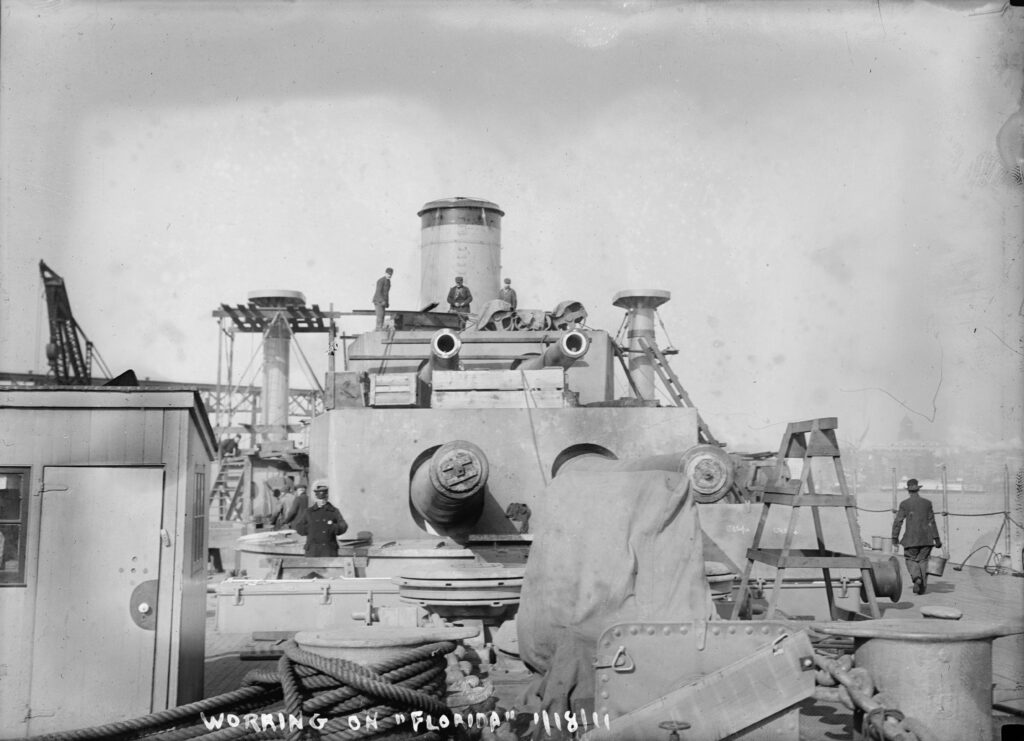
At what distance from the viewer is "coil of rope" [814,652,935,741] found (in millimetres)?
4383

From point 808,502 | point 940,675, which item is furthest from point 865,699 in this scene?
point 808,502

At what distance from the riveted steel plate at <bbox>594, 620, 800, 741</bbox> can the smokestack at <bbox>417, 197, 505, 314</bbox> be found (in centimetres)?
1031

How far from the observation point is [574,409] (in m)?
11.0

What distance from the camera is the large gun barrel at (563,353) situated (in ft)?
35.7

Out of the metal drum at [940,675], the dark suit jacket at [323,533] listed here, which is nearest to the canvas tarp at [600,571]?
the metal drum at [940,675]

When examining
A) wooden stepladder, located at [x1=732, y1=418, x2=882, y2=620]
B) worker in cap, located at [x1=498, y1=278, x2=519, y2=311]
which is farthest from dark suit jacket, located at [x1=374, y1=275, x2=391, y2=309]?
wooden stepladder, located at [x1=732, y1=418, x2=882, y2=620]

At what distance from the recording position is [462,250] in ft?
49.3

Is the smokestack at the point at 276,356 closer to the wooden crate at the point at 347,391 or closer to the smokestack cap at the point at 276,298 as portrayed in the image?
the smokestack cap at the point at 276,298

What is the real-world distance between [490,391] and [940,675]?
22.6 ft

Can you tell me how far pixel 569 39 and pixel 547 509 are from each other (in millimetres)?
3966

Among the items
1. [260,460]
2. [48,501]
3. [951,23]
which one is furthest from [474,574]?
[260,460]

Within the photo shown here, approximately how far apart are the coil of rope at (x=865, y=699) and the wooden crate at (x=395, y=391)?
21.9 ft

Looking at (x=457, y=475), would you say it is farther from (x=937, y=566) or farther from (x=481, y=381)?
(x=937, y=566)

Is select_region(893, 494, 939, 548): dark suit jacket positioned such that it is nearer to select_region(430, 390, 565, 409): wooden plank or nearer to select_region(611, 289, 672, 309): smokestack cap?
select_region(430, 390, 565, 409): wooden plank
